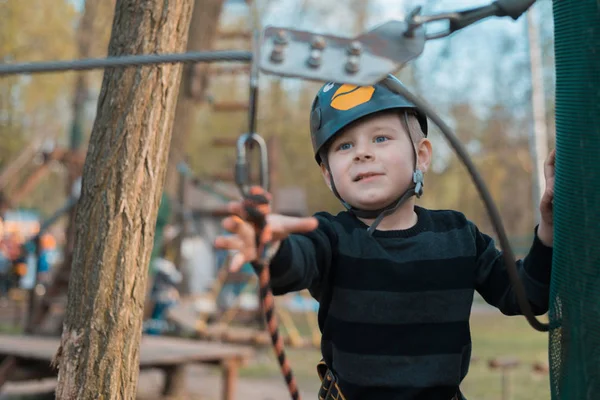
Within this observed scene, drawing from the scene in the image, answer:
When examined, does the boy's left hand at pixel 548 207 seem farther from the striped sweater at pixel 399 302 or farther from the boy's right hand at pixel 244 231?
the boy's right hand at pixel 244 231

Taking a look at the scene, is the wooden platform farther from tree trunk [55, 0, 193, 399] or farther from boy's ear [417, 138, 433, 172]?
boy's ear [417, 138, 433, 172]

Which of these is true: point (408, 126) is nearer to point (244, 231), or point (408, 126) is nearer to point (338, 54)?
point (338, 54)

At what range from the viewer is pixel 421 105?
5.77 ft

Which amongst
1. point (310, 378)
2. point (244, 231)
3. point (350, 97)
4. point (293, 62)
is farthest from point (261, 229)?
point (310, 378)

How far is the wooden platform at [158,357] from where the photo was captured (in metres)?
6.61

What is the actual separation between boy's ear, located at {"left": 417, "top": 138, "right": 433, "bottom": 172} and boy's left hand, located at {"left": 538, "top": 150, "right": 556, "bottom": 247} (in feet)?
1.27

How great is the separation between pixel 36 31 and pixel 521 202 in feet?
76.4

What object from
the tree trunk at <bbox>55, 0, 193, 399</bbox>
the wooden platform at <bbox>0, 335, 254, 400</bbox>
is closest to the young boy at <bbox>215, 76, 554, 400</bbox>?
the tree trunk at <bbox>55, 0, 193, 399</bbox>

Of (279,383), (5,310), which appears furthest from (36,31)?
(279,383)

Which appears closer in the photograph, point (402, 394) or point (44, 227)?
point (402, 394)

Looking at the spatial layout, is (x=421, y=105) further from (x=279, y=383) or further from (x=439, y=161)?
(x=439, y=161)

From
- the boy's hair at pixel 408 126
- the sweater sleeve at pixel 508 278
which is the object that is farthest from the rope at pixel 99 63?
the sweater sleeve at pixel 508 278

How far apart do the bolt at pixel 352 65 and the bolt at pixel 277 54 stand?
147mm

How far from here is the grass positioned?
26.0 feet
